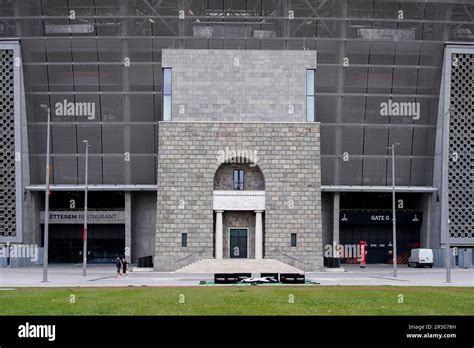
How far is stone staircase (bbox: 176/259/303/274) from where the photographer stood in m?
62.2

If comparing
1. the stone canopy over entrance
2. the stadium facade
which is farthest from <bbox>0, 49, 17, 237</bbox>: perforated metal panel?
the stone canopy over entrance

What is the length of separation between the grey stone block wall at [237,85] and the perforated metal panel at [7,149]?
1648 centimetres

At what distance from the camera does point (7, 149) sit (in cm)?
7256

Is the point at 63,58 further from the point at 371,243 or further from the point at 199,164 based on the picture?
the point at 371,243

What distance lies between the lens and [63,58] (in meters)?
72.6

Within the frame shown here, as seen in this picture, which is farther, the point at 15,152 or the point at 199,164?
the point at 15,152

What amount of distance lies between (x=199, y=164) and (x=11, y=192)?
2034 cm

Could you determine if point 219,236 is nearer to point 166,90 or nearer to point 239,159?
point 239,159

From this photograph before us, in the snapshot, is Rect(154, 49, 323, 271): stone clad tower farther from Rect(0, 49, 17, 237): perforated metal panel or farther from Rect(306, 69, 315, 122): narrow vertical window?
Rect(0, 49, 17, 237): perforated metal panel

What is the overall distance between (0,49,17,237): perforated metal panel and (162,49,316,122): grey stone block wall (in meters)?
16.5

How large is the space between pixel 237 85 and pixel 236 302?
135 ft

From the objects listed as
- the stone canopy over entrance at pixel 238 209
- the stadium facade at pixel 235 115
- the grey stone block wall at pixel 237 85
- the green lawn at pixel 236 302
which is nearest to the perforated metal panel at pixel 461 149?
the stadium facade at pixel 235 115

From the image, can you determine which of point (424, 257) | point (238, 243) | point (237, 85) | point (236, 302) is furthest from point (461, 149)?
point (236, 302)
